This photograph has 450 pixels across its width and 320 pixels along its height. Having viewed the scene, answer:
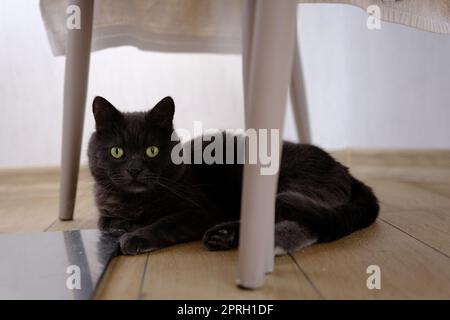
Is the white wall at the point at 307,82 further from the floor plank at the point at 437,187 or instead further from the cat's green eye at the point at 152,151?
the cat's green eye at the point at 152,151

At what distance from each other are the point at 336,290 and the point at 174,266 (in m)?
0.31

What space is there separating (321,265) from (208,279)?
0.22 metres

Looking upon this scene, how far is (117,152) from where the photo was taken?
3.81 feet

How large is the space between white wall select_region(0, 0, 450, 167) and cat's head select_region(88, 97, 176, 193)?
53cm

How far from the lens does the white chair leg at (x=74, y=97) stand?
1.19 metres

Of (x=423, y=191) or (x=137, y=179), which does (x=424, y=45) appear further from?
(x=137, y=179)

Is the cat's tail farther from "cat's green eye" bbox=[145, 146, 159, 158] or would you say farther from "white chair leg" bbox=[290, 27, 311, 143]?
"white chair leg" bbox=[290, 27, 311, 143]

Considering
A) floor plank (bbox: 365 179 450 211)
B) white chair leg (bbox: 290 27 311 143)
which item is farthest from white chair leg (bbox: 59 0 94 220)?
floor plank (bbox: 365 179 450 211)

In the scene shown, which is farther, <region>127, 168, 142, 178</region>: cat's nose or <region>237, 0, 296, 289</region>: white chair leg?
Answer: <region>127, 168, 142, 178</region>: cat's nose

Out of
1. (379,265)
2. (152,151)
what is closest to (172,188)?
(152,151)

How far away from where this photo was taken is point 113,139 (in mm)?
1171

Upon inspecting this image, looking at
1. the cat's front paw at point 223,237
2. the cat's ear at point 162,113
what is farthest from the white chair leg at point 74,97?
the cat's front paw at point 223,237

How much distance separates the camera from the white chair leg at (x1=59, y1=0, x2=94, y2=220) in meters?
1.19

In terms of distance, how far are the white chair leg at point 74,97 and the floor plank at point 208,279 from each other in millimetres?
454
